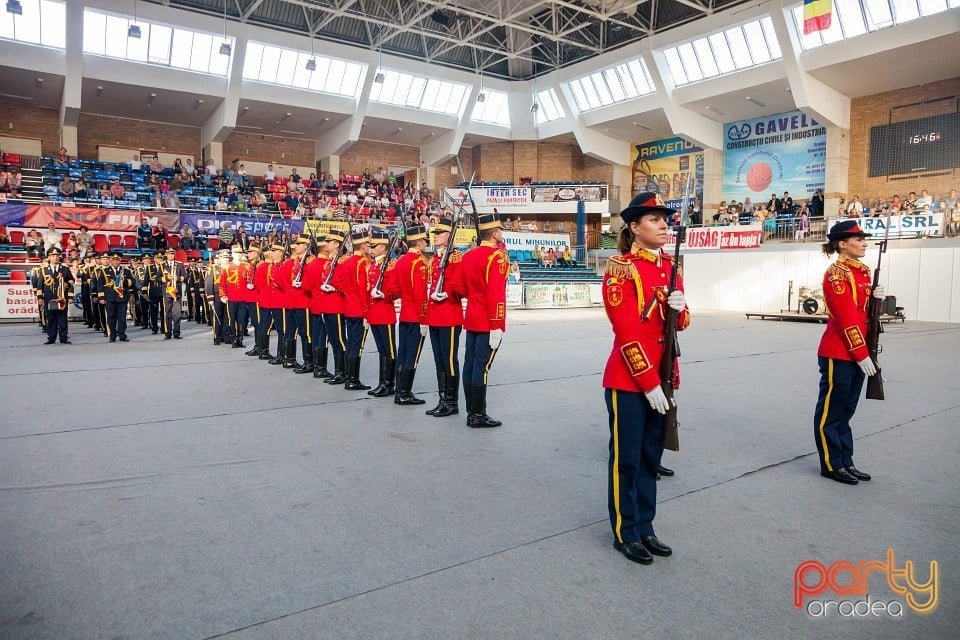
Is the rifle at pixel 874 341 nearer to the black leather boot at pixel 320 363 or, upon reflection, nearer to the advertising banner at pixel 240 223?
the black leather boot at pixel 320 363

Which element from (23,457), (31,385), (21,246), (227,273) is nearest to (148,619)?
(23,457)

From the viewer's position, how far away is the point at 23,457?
15.5 feet

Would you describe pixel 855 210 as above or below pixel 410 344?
above

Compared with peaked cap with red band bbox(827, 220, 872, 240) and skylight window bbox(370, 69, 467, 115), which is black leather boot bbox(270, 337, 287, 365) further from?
skylight window bbox(370, 69, 467, 115)

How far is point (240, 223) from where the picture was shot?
2322cm

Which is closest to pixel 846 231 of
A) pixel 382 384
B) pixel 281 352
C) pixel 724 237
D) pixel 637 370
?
pixel 637 370

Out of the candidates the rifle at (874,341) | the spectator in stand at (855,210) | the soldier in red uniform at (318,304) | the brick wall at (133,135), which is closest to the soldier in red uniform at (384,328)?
the soldier in red uniform at (318,304)

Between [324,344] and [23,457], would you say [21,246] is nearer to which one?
[324,344]

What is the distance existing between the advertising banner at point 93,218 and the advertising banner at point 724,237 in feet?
64.0

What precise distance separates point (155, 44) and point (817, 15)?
25920 millimetres

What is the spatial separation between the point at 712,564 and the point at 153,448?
4354mm

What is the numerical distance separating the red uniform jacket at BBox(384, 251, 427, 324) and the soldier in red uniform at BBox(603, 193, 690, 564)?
3730 millimetres

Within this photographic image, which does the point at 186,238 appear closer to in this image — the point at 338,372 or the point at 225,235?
the point at 225,235

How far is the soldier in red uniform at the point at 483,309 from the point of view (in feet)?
18.9
